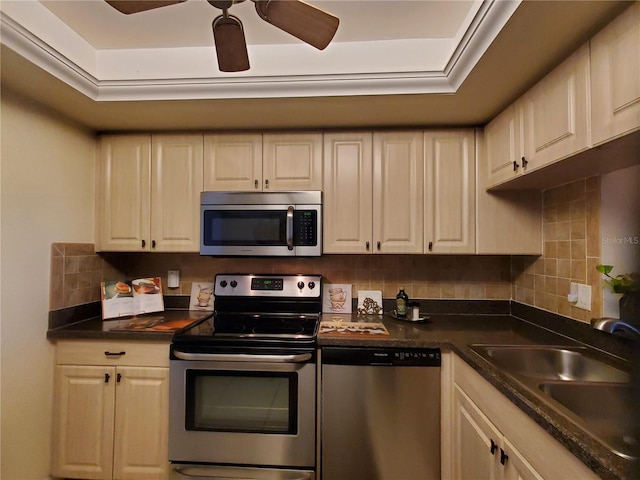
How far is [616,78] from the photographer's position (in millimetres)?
950

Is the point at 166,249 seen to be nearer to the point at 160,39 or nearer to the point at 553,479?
the point at 160,39

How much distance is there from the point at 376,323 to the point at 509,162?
1137 mm

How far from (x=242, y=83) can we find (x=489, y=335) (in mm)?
1788

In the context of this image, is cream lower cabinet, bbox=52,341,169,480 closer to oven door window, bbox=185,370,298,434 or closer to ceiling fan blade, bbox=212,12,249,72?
oven door window, bbox=185,370,298,434

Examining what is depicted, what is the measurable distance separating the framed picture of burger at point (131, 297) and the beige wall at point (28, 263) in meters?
0.29

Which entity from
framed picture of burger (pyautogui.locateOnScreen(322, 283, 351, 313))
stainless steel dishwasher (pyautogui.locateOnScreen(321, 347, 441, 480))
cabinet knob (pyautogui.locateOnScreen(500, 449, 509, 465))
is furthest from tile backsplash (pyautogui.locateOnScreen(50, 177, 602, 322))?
cabinet knob (pyautogui.locateOnScreen(500, 449, 509, 465))

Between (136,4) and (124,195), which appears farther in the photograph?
(124,195)

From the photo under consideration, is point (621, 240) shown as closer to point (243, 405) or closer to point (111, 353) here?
point (243, 405)

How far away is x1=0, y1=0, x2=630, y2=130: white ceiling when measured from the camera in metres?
1.30

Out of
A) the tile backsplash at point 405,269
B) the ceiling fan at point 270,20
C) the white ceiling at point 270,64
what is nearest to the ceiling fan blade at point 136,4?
the ceiling fan at point 270,20

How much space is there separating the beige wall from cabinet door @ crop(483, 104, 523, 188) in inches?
96.7

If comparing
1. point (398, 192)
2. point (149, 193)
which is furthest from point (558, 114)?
point (149, 193)

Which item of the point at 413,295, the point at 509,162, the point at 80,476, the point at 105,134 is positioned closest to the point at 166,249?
the point at 105,134

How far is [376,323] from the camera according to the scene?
6.15 ft
